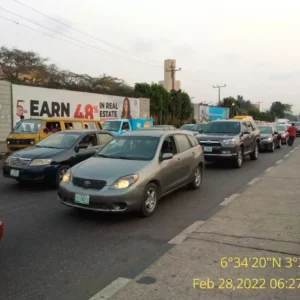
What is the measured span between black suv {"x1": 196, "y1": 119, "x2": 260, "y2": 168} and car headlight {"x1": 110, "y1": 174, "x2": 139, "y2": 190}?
729 cm

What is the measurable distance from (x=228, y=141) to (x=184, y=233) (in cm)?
787

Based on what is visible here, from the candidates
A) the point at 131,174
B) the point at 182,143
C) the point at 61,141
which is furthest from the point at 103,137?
the point at 131,174

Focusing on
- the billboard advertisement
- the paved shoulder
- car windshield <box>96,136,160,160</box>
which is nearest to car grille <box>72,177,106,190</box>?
car windshield <box>96,136,160,160</box>

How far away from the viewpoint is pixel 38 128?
14.3 meters

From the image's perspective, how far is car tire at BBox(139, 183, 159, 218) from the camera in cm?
621

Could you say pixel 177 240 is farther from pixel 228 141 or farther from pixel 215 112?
pixel 215 112

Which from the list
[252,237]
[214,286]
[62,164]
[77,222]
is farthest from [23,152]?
[214,286]

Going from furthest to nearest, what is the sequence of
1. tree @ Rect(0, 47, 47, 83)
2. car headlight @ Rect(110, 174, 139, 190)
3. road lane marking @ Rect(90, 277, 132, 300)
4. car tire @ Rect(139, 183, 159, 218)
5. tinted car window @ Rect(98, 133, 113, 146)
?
tree @ Rect(0, 47, 47, 83)
tinted car window @ Rect(98, 133, 113, 146)
car tire @ Rect(139, 183, 159, 218)
car headlight @ Rect(110, 174, 139, 190)
road lane marking @ Rect(90, 277, 132, 300)

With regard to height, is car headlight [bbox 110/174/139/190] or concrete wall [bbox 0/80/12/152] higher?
concrete wall [bbox 0/80/12/152]

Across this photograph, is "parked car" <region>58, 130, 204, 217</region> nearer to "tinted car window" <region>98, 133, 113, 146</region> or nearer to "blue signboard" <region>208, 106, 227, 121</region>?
"tinted car window" <region>98, 133, 113, 146</region>

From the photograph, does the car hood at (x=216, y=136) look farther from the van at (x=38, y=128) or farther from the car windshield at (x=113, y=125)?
the car windshield at (x=113, y=125)

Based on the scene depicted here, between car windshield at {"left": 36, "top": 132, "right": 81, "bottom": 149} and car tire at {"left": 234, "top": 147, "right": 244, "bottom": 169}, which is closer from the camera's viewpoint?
car windshield at {"left": 36, "top": 132, "right": 81, "bottom": 149}

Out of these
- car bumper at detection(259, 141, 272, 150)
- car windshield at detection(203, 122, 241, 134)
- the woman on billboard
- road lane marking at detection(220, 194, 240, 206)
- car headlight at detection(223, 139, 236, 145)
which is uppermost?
the woman on billboard

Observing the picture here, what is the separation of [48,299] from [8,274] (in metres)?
0.81
